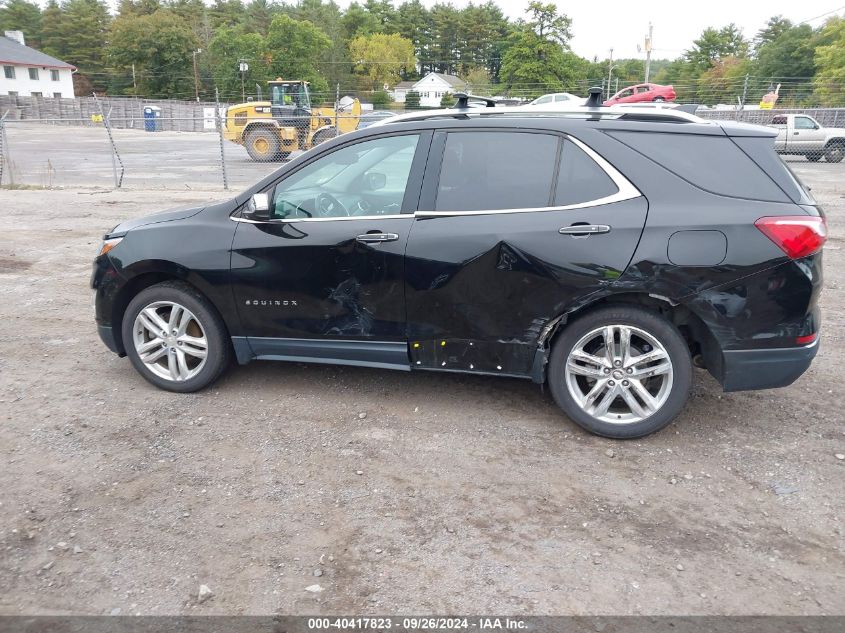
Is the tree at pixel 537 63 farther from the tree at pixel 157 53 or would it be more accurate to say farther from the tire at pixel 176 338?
the tire at pixel 176 338

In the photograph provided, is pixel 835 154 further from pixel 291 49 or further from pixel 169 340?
pixel 291 49

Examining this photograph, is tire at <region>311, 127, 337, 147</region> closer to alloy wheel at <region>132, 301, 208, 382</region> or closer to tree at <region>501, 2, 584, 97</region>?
alloy wheel at <region>132, 301, 208, 382</region>

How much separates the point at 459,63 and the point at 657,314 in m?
113

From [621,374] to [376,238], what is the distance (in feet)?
5.20

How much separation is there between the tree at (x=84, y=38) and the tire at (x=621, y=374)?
9872cm

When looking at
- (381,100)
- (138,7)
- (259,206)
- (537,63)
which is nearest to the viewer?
(259,206)

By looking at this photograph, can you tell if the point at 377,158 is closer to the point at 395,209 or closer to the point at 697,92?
the point at 395,209

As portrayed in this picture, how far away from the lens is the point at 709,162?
144 inches

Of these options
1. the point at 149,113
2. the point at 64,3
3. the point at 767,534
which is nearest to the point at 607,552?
the point at 767,534

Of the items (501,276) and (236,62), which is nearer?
(501,276)

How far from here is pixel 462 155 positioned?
13.0 feet

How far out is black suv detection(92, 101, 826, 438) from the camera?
11.6 ft

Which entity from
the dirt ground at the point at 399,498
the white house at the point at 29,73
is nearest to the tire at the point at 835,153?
the dirt ground at the point at 399,498

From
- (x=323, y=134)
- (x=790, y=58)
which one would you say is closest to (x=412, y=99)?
(x=323, y=134)
